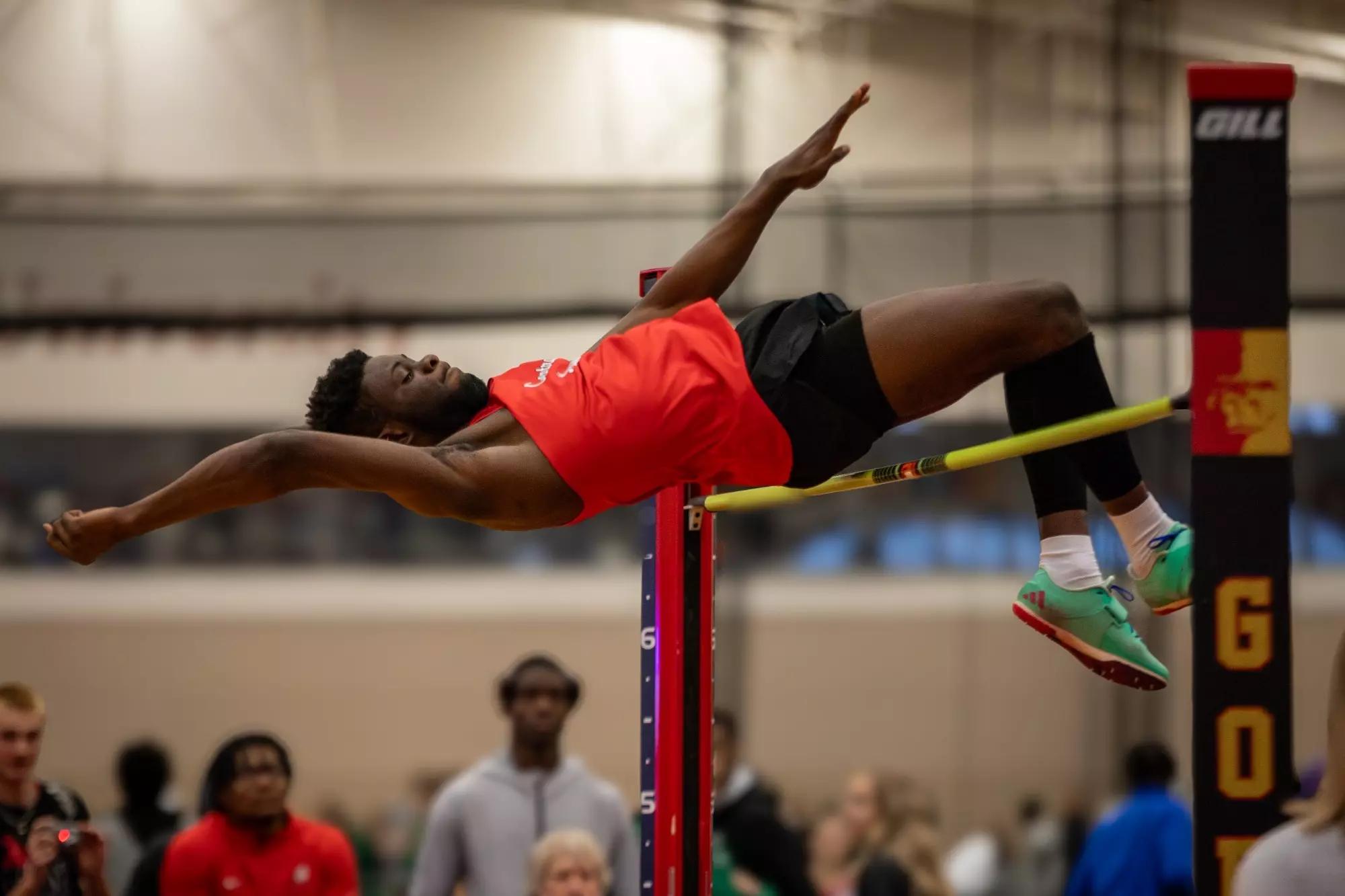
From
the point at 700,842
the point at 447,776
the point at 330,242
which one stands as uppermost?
the point at 330,242

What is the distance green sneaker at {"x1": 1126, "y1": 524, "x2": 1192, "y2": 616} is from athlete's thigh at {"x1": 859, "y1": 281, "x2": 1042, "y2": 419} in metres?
0.37

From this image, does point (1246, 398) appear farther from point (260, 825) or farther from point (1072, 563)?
point (260, 825)

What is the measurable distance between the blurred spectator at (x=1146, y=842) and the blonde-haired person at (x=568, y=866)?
1.71 meters

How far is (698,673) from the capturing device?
3242 millimetres

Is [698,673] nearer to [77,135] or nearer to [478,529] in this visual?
[478,529]

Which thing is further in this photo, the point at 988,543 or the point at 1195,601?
the point at 988,543

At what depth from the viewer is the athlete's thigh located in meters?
2.47

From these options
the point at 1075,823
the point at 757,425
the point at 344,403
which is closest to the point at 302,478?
the point at 344,403

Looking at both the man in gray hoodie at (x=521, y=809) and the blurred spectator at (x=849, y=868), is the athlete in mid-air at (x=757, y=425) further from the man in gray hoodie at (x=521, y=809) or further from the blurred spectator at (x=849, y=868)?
the blurred spectator at (x=849, y=868)

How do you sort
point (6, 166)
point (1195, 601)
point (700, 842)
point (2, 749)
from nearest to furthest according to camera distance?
1. point (1195, 601)
2. point (700, 842)
3. point (2, 749)
4. point (6, 166)

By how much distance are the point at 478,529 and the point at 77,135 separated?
106 inches

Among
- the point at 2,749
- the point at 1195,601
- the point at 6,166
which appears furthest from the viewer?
the point at 6,166

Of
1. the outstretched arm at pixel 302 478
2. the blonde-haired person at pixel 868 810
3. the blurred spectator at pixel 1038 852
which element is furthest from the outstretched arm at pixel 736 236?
the blurred spectator at pixel 1038 852

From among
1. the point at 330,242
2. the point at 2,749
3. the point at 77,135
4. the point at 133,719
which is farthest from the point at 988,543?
the point at 2,749
